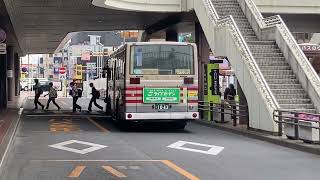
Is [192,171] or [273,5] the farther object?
[273,5]

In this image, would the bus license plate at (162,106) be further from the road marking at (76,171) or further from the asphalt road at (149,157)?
the road marking at (76,171)

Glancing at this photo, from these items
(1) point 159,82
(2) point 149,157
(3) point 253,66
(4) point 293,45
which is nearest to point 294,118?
(3) point 253,66

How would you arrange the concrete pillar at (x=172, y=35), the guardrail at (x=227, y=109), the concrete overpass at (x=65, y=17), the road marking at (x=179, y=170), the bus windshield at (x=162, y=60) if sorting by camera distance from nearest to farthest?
the road marking at (x=179, y=170), the bus windshield at (x=162, y=60), the guardrail at (x=227, y=109), the concrete overpass at (x=65, y=17), the concrete pillar at (x=172, y=35)

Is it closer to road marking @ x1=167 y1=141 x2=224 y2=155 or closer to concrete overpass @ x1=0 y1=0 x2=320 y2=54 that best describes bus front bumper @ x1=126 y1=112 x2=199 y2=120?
road marking @ x1=167 y1=141 x2=224 y2=155

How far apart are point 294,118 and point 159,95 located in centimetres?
555

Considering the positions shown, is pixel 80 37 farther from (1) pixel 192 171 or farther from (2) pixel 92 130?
(1) pixel 192 171

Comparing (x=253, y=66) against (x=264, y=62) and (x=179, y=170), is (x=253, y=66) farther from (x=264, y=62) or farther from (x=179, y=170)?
(x=179, y=170)

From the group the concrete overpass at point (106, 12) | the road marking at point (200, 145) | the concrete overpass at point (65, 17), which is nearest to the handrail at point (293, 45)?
the concrete overpass at point (106, 12)

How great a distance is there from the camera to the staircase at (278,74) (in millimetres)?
19453

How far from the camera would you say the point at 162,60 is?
2020cm

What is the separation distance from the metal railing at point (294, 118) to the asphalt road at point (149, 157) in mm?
815

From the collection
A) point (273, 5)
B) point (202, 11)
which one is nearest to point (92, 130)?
point (202, 11)

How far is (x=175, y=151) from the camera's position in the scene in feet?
48.2

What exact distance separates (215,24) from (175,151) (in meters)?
11.2
